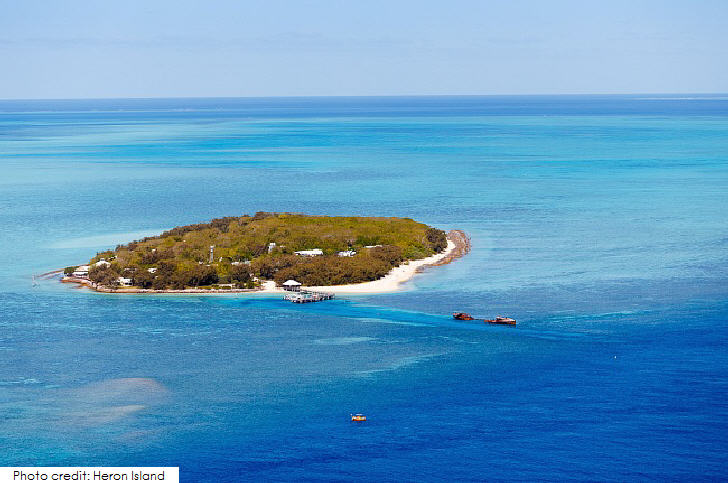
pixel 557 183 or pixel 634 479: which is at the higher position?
pixel 557 183

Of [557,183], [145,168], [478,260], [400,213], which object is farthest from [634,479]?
[145,168]

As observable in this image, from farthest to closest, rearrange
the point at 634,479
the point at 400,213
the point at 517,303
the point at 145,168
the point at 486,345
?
the point at 145,168
the point at 400,213
the point at 517,303
the point at 486,345
the point at 634,479

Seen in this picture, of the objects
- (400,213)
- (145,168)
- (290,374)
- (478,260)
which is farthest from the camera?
(145,168)

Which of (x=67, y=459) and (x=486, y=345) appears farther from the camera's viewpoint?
(x=486, y=345)

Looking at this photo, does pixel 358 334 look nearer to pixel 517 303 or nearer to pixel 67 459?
pixel 517 303

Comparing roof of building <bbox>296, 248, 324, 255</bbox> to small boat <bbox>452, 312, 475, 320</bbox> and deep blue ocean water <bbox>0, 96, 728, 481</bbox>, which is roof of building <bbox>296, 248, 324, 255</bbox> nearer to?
deep blue ocean water <bbox>0, 96, 728, 481</bbox>

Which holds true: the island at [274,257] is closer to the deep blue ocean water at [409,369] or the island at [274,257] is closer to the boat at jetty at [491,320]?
the deep blue ocean water at [409,369]

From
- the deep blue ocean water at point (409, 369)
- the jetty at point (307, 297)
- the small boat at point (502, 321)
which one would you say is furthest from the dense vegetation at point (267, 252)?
the small boat at point (502, 321)
